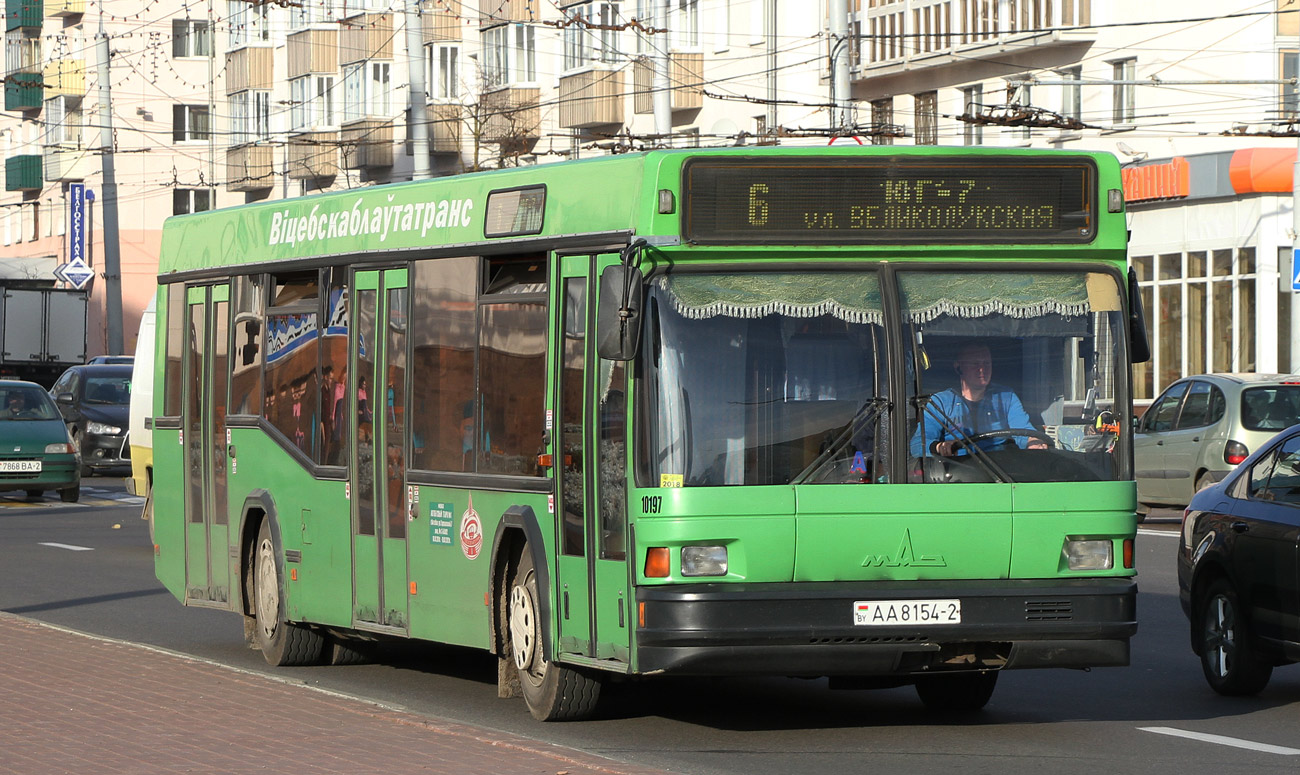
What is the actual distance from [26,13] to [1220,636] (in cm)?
8062

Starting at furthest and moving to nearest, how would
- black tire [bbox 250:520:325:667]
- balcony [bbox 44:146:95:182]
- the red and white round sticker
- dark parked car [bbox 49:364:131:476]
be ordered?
balcony [bbox 44:146:95:182], dark parked car [bbox 49:364:131:476], black tire [bbox 250:520:325:667], the red and white round sticker

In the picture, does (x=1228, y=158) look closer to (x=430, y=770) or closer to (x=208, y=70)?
(x=430, y=770)

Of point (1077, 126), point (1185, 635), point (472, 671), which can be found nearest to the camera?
point (472, 671)

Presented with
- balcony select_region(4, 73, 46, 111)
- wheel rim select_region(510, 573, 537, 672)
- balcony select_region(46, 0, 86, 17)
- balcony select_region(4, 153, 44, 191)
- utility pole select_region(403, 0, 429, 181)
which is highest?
balcony select_region(46, 0, 86, 17)

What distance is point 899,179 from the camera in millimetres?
9906

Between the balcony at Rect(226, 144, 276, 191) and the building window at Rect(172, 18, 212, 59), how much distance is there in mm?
9966

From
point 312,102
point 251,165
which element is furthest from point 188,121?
point 312,102

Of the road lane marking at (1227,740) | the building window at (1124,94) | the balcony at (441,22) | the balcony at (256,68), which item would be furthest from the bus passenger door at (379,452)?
the balcony at (256,68)

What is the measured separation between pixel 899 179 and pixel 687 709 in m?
2.91

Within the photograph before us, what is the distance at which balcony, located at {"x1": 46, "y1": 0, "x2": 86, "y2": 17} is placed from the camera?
273ft

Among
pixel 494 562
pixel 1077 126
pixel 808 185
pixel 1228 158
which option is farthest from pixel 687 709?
pixel 1228 158

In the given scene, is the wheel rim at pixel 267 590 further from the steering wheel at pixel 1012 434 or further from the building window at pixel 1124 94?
the building window at pixel 1124 94

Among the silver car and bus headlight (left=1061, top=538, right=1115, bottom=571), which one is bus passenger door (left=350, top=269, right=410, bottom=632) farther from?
the silver car

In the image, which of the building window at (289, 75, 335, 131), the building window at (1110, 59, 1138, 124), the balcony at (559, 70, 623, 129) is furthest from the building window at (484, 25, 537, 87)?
the building window at (1110, 59, 1138, 124)
